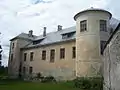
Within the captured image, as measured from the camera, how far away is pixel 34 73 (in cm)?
3419

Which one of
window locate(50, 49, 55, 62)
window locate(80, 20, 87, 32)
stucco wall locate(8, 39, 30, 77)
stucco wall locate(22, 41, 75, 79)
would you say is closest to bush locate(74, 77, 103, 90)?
stucco wall locate(22, 41, 75, 79)

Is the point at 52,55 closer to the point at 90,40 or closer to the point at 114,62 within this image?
the point at 90,40

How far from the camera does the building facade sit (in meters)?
23.3

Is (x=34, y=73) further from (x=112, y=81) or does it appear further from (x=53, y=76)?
(x=112, y=81)

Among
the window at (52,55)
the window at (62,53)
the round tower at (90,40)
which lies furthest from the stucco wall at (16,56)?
the round tower at (90,40)

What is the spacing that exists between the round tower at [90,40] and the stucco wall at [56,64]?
3114 mm

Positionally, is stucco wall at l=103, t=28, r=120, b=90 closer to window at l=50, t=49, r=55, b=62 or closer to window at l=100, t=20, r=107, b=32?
window at l=100, t=20, r=107, b=32

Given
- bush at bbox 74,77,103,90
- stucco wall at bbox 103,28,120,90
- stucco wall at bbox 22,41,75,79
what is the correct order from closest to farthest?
stucco wall at bbox 103,28,120,90 → bush at bbox 74,77,103,90 → stucco wall at bbox 22,41,75,79

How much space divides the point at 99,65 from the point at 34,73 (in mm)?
14776

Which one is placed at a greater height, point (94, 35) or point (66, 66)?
point (94, 35)

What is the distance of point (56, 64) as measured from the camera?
97.4 ft

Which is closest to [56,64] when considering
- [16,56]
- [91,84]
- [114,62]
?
[91,84]

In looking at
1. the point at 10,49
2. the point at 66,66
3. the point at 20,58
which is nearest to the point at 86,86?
the point at 66,66

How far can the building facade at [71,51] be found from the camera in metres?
23.3
